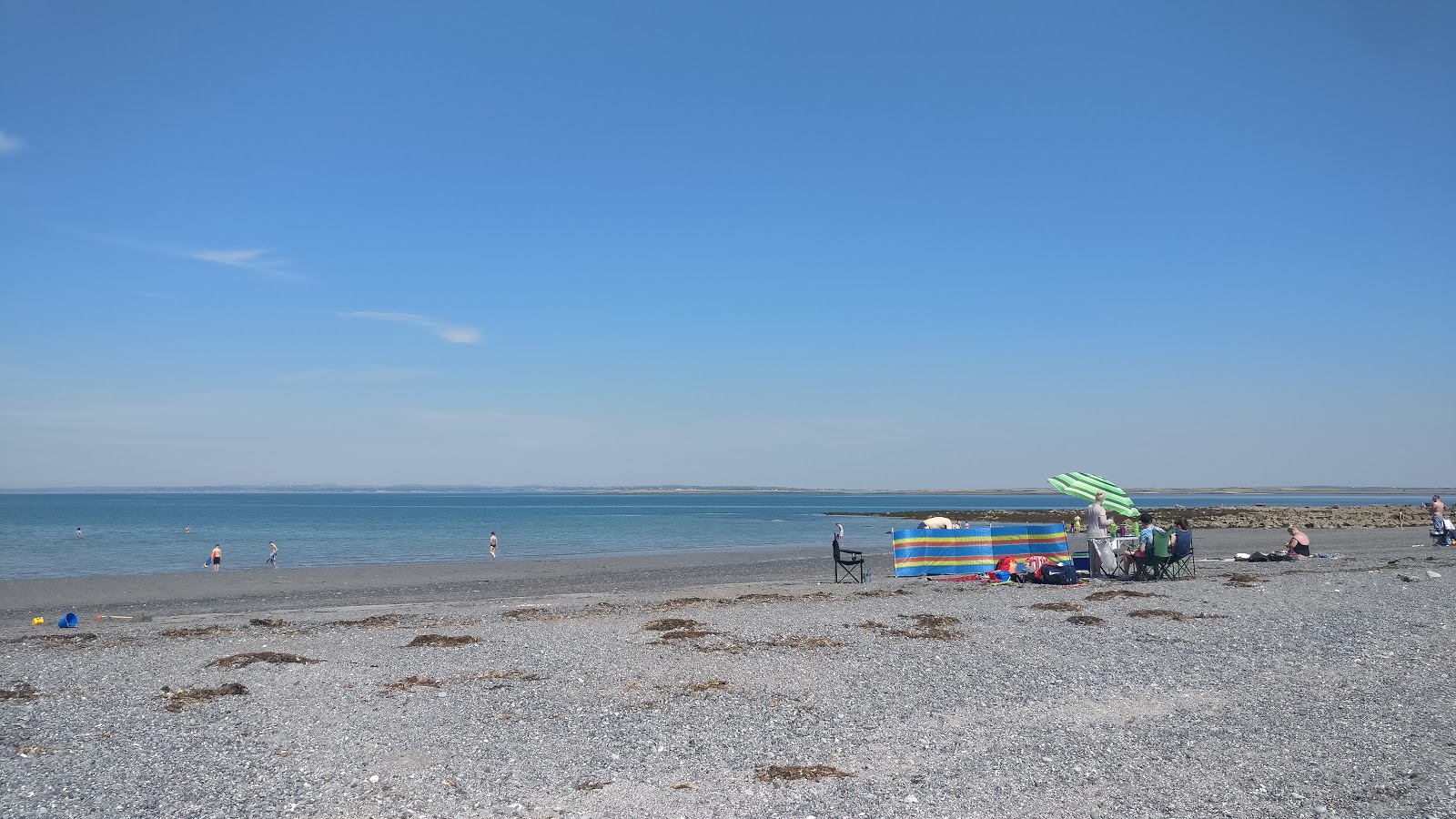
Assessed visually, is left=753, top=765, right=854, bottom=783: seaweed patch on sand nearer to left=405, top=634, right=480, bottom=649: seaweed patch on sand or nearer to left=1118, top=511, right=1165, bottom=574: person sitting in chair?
left=405, top=634, right=480, bottom=649: seaweed patch on sand

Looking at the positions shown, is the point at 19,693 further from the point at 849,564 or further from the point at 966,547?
the point at 966,547

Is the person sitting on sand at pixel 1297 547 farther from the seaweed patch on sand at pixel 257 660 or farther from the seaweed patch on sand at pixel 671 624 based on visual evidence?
the seaweed patch on sand at pixel 257 660

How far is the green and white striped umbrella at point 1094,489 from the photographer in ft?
68.1

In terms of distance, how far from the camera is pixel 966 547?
22250 mm

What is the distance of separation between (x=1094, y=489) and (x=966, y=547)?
3308 millimetres

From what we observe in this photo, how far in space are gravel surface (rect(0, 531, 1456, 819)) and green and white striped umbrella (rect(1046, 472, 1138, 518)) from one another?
458 cm

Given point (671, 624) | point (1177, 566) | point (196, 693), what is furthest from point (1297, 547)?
point (196, 693)

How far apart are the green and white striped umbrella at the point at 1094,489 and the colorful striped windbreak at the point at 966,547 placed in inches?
46.2

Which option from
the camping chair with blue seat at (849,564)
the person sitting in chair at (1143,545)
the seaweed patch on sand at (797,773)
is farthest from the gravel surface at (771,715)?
the camping chair with blue seat at (849,564)

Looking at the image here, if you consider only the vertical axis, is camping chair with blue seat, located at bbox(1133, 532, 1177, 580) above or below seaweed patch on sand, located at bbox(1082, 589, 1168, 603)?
above

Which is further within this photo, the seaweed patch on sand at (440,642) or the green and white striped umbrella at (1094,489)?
the green and white striped umbrella at (1094,489)

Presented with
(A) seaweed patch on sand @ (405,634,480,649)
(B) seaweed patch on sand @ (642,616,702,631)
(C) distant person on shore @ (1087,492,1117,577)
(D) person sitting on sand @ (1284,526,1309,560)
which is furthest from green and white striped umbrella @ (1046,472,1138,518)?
(A) seaweed patch on sand @ (405,634,480,649)

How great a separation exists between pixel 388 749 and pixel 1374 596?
16.8m

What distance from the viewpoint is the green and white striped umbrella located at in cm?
2075
